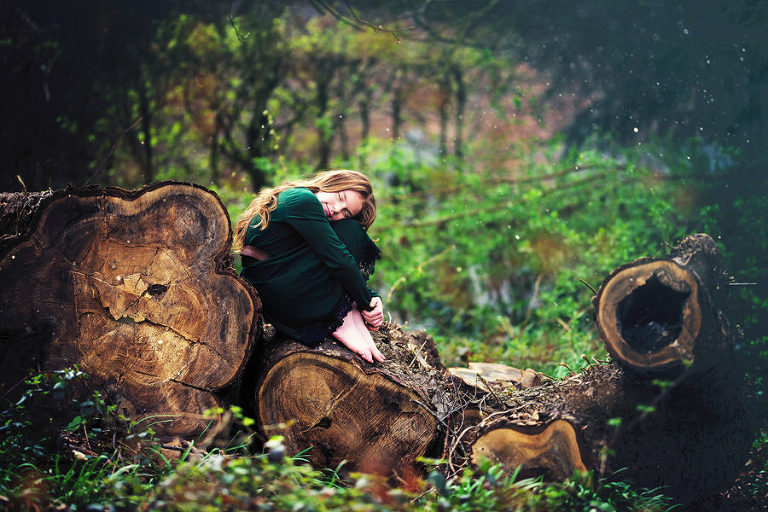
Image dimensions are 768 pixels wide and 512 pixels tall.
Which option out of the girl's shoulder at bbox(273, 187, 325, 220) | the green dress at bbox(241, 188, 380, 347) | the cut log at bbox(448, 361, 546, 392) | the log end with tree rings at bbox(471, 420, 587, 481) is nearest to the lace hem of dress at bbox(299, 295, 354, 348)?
the green dress at bbox(241, 188, 380, 347)

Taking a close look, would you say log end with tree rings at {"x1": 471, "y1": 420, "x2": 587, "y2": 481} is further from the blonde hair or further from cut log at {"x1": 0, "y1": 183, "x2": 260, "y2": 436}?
the blonde hair

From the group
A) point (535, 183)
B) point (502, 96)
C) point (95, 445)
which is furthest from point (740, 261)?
point (502, 96)

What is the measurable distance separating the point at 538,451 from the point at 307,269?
3.81ft

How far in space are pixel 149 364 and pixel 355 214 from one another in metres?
1.13

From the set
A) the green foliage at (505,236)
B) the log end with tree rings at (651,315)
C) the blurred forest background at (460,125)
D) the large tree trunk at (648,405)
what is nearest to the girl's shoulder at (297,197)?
the large tree trunk at (648,405)

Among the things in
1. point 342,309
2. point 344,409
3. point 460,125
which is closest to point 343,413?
point 344,409

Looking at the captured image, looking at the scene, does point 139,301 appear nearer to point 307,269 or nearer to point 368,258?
point 307,269

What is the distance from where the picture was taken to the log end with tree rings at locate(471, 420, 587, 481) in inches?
80.4

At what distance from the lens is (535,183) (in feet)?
17.7

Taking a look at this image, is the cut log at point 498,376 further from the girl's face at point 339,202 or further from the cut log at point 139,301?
the cut log at point 139,301

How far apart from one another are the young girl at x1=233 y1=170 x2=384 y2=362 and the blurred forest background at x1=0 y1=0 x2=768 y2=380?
1664 mm

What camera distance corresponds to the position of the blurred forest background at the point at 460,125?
11.2 ft

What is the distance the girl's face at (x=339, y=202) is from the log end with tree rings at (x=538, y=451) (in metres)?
1.19

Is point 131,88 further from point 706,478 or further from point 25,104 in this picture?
point 706,478
